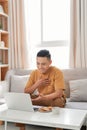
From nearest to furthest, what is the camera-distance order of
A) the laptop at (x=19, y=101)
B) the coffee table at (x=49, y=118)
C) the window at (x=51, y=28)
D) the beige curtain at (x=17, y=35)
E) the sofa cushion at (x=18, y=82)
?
the coffee table at (x=49, y=118), the laptop at (x=19, y=101), the sofa cushion at (x=18, y=82), the window at (x=51, y=28), the beige curtain at (x=17, y=35)

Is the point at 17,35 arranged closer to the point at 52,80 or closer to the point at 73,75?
the point at 73,75

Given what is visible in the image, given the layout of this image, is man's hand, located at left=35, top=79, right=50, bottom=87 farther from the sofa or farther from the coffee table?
the sofa

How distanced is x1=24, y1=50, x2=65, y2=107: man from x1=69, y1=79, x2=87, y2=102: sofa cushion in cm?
66

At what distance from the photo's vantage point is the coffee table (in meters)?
1.42

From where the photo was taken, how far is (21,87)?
3113 millimetres

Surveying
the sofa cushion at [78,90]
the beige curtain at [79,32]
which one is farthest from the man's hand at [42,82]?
the beige curtain at [79,32]

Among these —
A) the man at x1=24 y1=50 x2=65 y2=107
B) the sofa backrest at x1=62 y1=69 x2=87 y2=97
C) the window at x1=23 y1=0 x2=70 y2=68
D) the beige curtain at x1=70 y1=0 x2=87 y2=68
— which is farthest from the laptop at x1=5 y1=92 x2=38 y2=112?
the window at x1=23 y1=0 x2=70 y2=68

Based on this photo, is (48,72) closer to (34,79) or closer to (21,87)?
(34,79)

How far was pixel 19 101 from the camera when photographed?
5.63 feet

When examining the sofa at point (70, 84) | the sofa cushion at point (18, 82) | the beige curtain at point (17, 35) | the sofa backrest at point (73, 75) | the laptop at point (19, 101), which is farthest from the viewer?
the beige curtain at point (17, 35)

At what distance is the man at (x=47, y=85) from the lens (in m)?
1.93

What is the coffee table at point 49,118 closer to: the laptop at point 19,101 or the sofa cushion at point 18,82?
the laptop at point 19,101

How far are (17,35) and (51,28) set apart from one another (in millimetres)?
609

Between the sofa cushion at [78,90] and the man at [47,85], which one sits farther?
the sofa cushion at [78,90]
